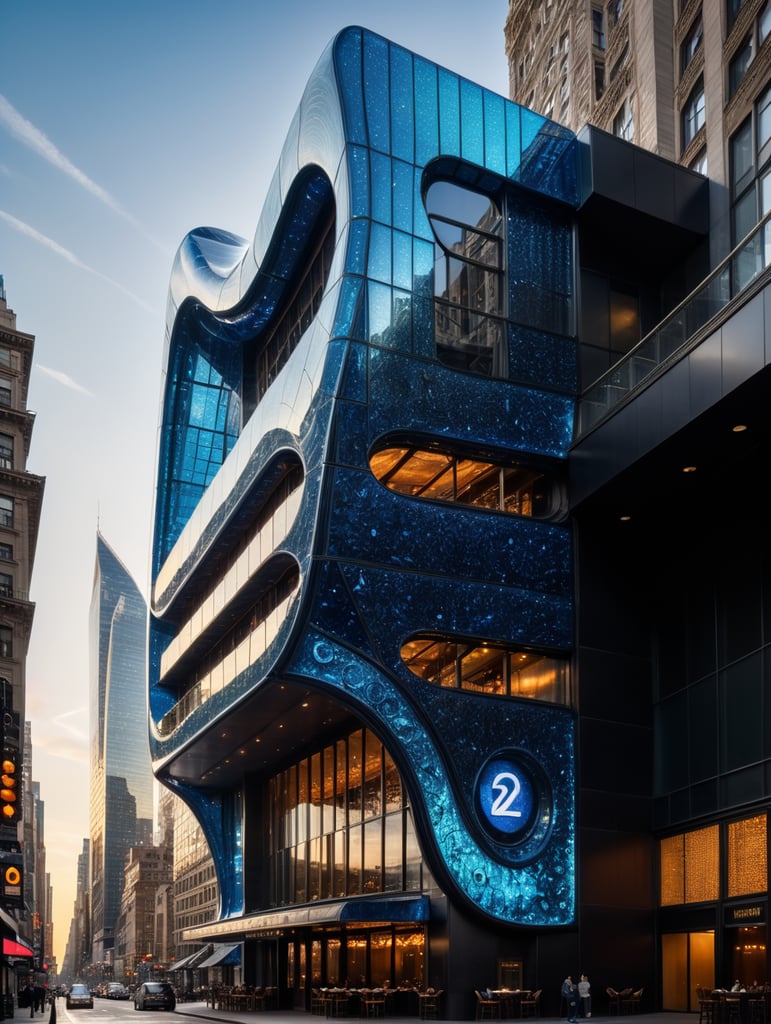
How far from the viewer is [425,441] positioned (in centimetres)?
3675

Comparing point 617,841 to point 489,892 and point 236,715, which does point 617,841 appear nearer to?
point 489,892

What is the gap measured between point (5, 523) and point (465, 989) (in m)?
52.5

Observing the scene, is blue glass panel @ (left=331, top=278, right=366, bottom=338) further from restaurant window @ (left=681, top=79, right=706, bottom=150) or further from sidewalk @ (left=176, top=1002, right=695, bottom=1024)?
sidewalk @ (left=176, top=1002, right=695, bottom=1024)

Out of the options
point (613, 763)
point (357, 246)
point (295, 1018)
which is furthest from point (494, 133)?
point (295, 1018)

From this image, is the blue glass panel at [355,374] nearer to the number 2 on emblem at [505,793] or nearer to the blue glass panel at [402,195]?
the blue glass panel at [402,195]

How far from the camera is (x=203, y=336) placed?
2276 inches

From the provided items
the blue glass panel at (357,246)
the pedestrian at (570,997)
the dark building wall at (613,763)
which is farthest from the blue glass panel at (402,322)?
the pedestrian at (570,997)

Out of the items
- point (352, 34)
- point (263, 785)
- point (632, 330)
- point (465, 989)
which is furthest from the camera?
point (263, 785)

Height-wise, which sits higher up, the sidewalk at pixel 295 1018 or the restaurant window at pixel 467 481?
the restaurant window at pixel 467 481

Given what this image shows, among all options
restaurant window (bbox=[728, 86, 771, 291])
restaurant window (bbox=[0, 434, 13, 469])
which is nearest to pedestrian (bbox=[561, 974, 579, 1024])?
restaurant window (bbox=[728, 86, 771, 291])

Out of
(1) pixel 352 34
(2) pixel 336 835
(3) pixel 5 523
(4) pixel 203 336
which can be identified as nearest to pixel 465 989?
(2) pixel 336 835

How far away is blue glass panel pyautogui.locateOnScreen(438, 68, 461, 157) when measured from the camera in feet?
126

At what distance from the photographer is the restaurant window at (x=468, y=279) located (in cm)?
3781

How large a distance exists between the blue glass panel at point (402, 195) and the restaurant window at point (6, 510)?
156 feet
